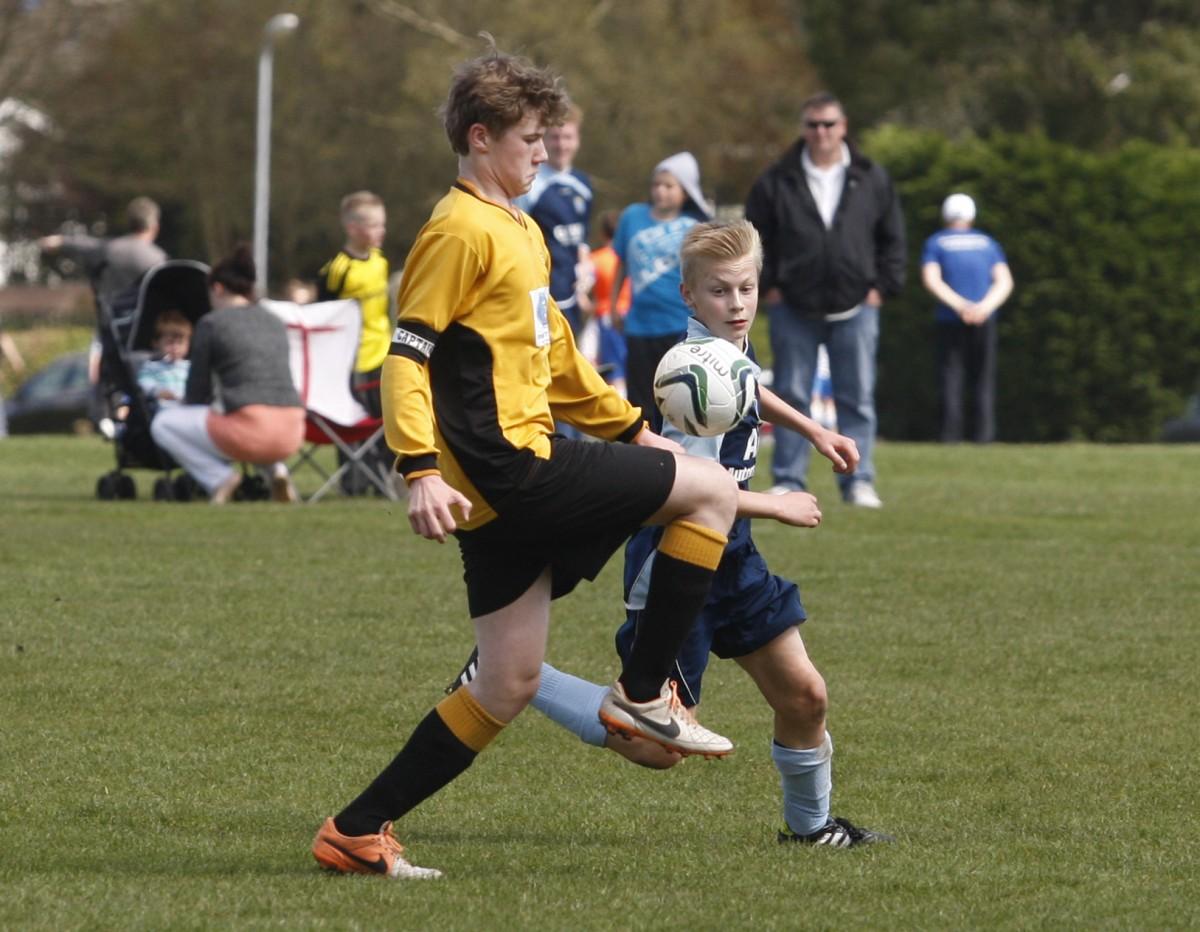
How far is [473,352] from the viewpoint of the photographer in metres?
4.81

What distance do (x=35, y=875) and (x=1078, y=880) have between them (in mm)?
2247

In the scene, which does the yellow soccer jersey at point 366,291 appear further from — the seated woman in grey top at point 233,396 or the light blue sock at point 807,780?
the light blue sock at point 807,780

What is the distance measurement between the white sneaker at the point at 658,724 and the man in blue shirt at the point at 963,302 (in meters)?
15.1

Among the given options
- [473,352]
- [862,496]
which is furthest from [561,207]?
[473,352]

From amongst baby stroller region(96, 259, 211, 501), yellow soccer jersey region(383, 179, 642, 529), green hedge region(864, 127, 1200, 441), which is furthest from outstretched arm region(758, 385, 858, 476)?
green hedge region(864, 127, 1200, 441)

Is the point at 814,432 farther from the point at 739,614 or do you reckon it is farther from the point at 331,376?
the point at 331,376

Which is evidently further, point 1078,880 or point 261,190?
point 261,190

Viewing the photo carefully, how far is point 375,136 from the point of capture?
45344 millimetres

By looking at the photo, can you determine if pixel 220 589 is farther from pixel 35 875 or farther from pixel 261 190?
pixel 261 190

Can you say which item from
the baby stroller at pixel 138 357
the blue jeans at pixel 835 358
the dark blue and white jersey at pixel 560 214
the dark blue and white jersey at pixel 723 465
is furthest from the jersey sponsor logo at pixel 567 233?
the dark blue and white jersey at pixel 723 465

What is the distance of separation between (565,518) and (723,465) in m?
0.67

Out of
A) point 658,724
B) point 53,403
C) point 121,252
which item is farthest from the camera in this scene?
point 53,403

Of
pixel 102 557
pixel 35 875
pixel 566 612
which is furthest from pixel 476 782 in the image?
pixel 102 557

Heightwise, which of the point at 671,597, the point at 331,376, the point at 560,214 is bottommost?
the point at 331,376
